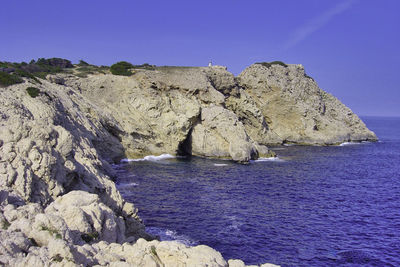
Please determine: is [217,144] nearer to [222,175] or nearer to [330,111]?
[222,175]

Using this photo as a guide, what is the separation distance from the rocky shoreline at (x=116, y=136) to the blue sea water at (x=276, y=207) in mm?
5340

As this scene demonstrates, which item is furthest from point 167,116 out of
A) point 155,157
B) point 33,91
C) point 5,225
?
point 5,225

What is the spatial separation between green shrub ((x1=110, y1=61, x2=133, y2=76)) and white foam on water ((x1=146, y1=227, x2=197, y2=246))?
168 feet

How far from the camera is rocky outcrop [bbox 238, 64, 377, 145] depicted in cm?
8738

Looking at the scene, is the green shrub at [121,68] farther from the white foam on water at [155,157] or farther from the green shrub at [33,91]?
the green shrub at [33,91]

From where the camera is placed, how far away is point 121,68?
79.5 m

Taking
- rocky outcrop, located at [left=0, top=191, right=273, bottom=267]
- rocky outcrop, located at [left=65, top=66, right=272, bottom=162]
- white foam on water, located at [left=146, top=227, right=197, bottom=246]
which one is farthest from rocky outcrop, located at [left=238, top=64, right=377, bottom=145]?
rocky outcrop, located at [left=0, top=191, right=273, bottom=267]

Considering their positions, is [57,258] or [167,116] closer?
[57,258]

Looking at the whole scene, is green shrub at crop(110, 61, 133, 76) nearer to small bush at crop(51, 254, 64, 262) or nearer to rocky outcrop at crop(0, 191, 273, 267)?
rocky outcrop at crop(0, 191, 273, 267)

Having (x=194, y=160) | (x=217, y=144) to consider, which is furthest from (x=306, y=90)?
(x=194, y=160)

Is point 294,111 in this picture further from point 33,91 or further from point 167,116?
point 33,91

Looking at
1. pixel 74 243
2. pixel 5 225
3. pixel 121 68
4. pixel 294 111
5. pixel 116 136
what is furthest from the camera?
pixel 294 111

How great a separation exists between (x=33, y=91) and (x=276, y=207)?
93.1 feet

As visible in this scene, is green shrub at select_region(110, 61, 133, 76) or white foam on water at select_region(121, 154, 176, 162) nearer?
white foam on water at select_region(121, 154, 176, 162)
